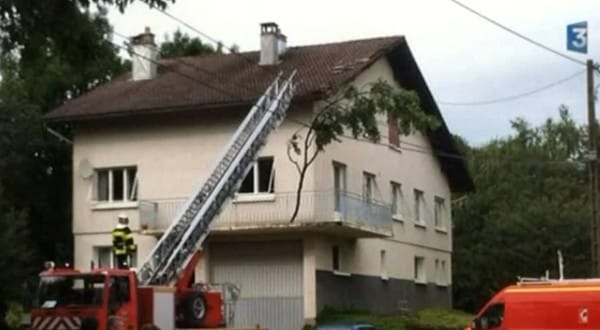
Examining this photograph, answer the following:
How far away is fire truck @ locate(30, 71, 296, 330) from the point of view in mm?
26609

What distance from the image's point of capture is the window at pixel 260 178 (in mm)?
42375

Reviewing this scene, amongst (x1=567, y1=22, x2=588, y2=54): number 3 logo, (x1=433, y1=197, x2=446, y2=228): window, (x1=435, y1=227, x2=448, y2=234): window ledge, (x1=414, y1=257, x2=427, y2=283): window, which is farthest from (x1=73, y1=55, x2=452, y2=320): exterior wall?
(x1=567, y1=22, x2=588, y2=54): number 3 logo

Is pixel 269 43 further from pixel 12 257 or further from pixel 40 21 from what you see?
pixel 40 21

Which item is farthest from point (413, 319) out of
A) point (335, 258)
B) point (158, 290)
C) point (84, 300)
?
point (84, 300)

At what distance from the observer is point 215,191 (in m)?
36.7

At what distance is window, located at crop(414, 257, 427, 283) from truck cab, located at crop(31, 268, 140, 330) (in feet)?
83.1

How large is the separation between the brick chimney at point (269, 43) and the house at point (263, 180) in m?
0.05

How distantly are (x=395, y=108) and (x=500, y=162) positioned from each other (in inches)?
1633

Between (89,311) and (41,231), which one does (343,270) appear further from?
(89,311)

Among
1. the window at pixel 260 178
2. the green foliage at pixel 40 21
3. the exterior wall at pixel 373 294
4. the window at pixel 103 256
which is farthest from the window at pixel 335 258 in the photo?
the green foliage at pixel 40 21

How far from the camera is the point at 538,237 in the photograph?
6719 cm

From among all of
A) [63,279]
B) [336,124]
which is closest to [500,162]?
[336,124]

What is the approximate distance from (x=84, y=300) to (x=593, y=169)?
1522 centimetres

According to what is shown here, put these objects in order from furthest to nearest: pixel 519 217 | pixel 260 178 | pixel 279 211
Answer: pixel 519 217
pixel 260 178
pixel 279 211
